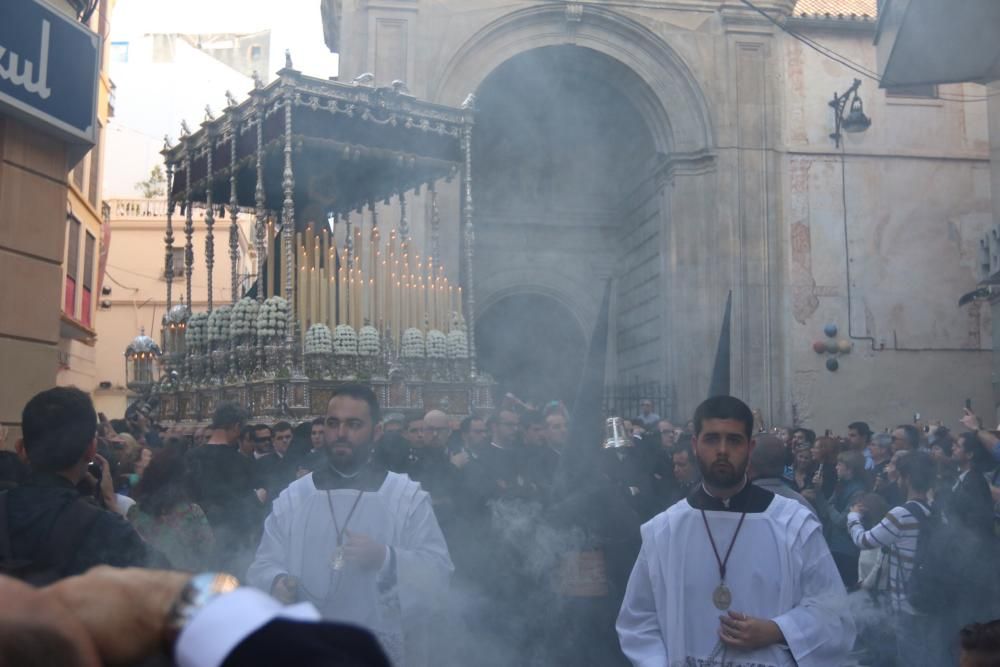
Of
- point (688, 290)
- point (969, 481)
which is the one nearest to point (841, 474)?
point (969, 481)

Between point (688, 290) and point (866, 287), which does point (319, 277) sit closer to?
point (688, 290)

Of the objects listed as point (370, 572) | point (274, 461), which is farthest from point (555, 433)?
point (370, 572)

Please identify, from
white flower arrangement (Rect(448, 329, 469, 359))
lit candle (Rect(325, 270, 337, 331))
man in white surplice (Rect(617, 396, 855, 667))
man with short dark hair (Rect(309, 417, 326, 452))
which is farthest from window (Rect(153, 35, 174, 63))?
man in white surplice (Rect(617, 396, 855, 667))

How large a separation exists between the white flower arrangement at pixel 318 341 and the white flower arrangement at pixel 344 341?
0.31ft

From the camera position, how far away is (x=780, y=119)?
17.0 metres

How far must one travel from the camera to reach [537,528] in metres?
5.88

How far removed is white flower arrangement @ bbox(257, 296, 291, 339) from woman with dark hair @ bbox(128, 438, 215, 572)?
576 cm

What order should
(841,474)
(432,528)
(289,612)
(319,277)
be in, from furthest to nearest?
1. (319,277)
2. (841,474)
3. (432,528)
4. (289,612)

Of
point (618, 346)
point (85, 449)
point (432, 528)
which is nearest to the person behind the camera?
point (85, 449)

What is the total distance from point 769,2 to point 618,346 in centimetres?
697

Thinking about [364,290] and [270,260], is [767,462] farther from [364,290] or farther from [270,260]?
[270,260]

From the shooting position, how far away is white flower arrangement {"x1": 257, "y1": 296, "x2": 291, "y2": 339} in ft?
33.4

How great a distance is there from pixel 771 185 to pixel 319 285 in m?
8.97

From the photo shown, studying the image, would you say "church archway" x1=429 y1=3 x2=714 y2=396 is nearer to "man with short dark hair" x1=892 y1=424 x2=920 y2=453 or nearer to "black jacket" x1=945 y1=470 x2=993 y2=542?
"man with short dark hair" x1=892 y1=424 x2=920 y2=453
